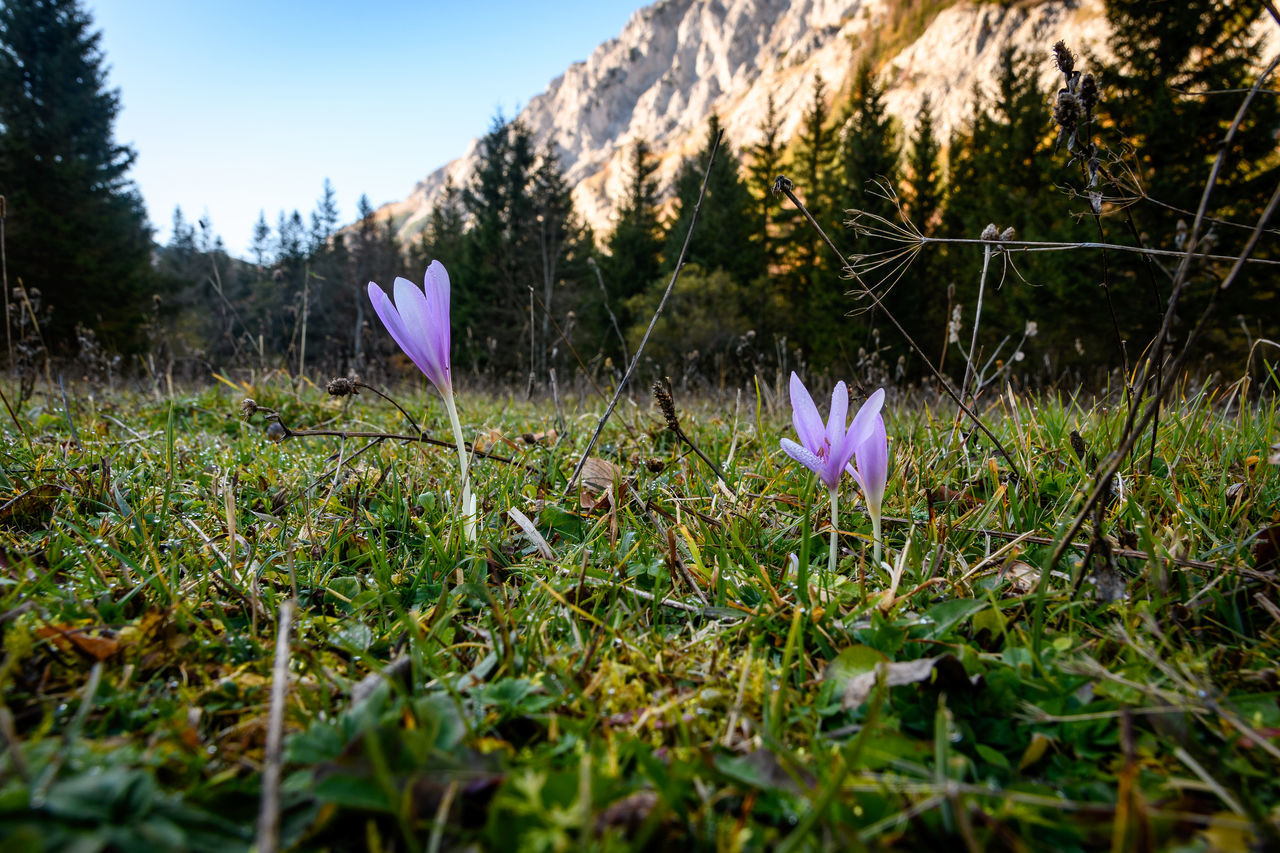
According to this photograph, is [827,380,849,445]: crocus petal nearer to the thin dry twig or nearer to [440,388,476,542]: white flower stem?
[440,388,476,542]: white flower stem

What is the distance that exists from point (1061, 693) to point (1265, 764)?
0.22 metres

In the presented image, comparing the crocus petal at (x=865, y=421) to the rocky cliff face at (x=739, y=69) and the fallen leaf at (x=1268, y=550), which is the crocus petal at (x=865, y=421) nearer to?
the fallen leaf at (x=1268, y=550)

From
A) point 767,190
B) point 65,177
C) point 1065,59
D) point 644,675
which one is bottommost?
point 644,675

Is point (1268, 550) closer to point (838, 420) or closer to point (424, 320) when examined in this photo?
point (838, 420)

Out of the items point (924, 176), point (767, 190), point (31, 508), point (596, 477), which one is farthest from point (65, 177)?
point (924, 176)

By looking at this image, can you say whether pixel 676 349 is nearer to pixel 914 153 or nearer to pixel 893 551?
pixel 914 153

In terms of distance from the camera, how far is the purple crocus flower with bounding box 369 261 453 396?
135 cm

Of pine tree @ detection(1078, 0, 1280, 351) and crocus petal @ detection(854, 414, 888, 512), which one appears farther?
pine tree @ detection(1078, 0, 1280, 351)

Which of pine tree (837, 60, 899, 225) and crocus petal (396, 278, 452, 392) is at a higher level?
pine tree (837, 60, 899, 225)

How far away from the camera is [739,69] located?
13538 centimetres

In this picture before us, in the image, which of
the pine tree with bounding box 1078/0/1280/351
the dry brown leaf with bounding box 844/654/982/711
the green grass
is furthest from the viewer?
the pine tree with bounding box 1078/0/1280/351

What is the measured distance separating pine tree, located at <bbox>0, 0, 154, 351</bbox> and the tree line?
0.08m

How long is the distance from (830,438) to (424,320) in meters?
0.98

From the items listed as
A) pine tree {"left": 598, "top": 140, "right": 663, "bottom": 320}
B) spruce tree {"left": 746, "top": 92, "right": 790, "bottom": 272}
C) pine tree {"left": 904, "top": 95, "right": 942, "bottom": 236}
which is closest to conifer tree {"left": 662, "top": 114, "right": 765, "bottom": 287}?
spruce tree {"left": 746, "top": 92, "right": 790, "bottom": 272}
